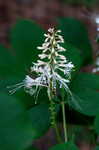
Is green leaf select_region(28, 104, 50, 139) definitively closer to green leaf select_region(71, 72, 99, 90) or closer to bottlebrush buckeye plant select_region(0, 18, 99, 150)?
bottlebrush buckeye plant select_region(0, 18, 99, 150)

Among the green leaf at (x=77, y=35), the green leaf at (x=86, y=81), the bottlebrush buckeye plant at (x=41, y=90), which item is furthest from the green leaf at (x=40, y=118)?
the green leaf at (x=77, y=35)

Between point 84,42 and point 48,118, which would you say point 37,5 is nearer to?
point 84,42

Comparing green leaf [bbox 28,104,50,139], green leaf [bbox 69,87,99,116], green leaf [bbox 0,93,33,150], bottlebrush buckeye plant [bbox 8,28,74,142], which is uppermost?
bottlebrush buckeye plant [bbox 8,28,74,142]

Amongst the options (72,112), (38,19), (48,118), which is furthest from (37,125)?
(38,19)

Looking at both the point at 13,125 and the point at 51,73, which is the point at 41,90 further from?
the point at 13,125

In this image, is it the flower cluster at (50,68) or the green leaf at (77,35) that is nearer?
the flower cluster at (50,68)

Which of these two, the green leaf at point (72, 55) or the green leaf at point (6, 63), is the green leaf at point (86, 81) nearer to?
the green leaf at point (72, 55)

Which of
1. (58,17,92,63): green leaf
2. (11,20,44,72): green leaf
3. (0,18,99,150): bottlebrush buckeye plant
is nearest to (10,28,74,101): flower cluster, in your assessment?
(0,18,99,150): bottlebrush buckeye plant
